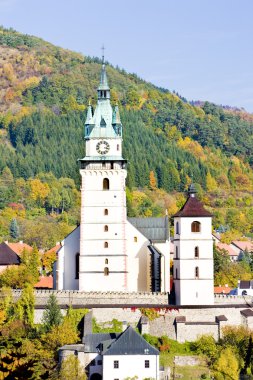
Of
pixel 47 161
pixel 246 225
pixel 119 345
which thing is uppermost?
pixel 47 161

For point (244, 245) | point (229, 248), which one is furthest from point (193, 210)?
point (244, 245)

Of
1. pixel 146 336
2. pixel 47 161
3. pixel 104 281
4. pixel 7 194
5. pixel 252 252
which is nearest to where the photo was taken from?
pixel 146 336

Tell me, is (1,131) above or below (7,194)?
above

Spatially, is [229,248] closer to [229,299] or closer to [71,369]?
[229,299]

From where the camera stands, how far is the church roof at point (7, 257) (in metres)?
87.9

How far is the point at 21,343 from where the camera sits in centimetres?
6388

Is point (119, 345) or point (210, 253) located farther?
point (210, 253)

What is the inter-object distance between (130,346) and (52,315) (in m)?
7.24

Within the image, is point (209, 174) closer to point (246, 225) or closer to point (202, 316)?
point (246, 225)

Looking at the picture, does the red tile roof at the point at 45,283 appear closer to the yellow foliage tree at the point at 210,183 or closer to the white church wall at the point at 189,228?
the white church wall at the point at 189,228

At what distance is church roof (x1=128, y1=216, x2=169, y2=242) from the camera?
Result: 79.3 meters

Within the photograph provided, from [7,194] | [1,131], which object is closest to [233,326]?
[7,194]

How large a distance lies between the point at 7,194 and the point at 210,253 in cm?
7980

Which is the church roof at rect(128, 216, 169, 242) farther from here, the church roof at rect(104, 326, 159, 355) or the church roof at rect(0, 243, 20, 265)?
the church roof at rect(104, 326, 159, 355)
